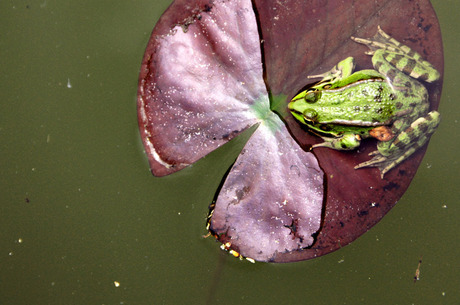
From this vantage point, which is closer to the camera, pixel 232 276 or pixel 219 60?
pixel 219 60

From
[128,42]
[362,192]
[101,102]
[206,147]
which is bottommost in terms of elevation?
[362,192]

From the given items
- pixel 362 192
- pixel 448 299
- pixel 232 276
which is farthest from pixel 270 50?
pixel 448 299

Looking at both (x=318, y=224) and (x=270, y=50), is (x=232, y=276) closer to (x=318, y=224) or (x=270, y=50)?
(x=318, y=224)

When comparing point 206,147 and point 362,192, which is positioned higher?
point 206,147

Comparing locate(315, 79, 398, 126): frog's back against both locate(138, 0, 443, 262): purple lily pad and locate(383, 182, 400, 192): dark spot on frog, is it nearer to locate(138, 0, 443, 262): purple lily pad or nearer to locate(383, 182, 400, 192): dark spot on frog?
locate(138, 0, 443, 262): purple lily pad

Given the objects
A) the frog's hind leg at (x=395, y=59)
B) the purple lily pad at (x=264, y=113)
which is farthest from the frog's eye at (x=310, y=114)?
the frog's hind leg at (x=395, y=59)

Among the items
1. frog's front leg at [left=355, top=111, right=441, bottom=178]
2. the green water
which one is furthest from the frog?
the green water

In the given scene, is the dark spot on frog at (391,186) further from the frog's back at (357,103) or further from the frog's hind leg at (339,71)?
the frog's hind leg at (339,71)
